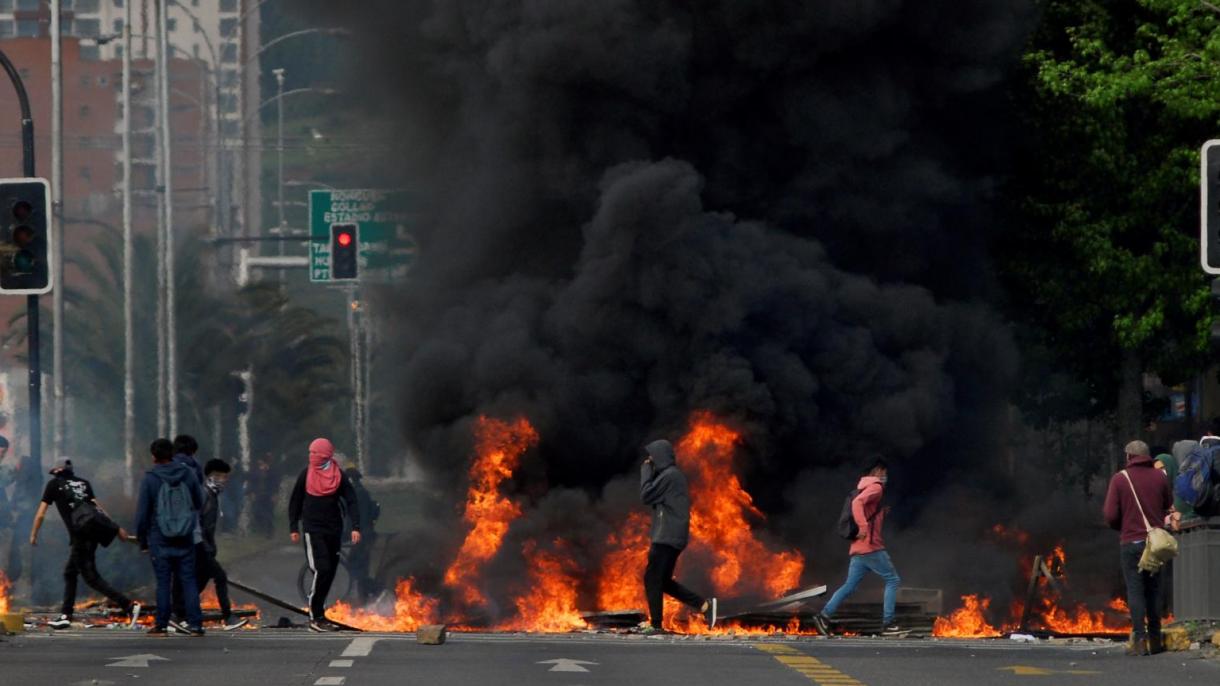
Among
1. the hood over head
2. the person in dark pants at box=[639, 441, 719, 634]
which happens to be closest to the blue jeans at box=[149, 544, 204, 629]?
the person in dark pants at box=[639, 441, 719, 634]

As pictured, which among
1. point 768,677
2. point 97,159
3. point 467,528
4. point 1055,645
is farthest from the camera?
point 97,159

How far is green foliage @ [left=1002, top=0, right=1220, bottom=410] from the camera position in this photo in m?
29.4

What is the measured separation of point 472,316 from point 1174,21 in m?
9.14

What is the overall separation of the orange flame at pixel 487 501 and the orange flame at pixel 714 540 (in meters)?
1.31

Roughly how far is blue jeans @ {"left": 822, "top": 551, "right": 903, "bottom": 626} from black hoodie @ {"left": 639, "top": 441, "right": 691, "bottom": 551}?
1.52 m

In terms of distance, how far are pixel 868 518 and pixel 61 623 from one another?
7.33 meters

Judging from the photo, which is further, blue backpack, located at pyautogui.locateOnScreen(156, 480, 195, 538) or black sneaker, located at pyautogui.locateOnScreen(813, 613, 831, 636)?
black sneaker, located at pyautogui.locateOnScreen(813, 613, 831, 636)

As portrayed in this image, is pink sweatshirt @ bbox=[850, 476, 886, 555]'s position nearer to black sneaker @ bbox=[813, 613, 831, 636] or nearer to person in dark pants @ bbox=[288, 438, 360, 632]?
black sneaker @ bbox=[813, 613, 831, 636]

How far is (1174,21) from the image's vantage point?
2795 centimetres

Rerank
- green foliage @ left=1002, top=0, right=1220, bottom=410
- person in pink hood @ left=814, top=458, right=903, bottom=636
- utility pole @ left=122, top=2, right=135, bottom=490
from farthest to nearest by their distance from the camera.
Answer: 1. utility pole @ left=122, top=2, right=135, bottom=490
2. green foliage @ left=1002, top=0, right=1220, bottom=410
3. person in pink hood @ left=814, top=458, right=903, bottom=636

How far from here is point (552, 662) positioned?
52.6 ft

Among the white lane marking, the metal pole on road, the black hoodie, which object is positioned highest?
the metal pole on road

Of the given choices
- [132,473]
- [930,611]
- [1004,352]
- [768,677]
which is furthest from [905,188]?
[132,473]

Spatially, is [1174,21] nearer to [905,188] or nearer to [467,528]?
[905,188]
